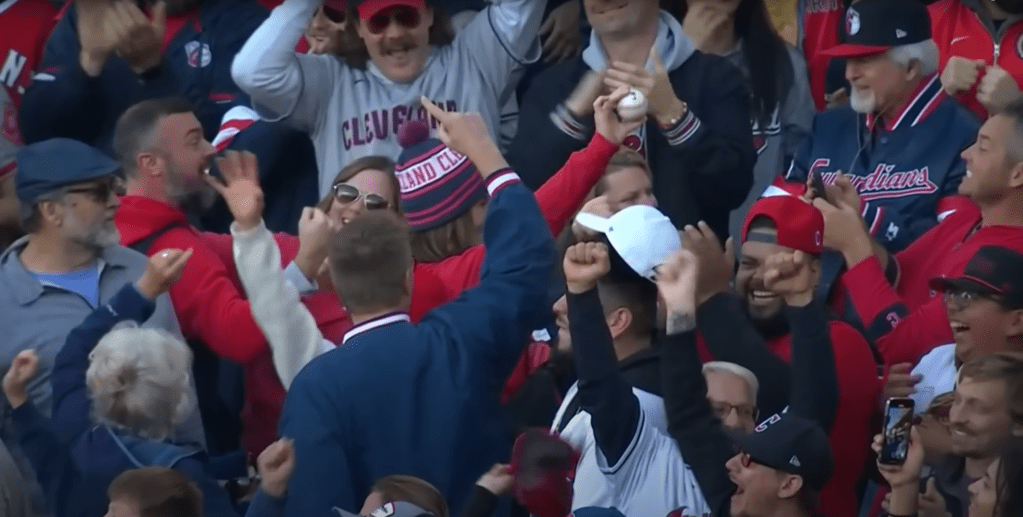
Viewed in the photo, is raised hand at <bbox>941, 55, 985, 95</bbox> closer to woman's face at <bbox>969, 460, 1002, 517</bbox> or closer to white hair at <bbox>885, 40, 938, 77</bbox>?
white hair at <bbox>885, 40, 938, 77</bbox>

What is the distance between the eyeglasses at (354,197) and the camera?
17.0 feet

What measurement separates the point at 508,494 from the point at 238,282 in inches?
66.0

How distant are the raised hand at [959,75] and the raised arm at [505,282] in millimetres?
2237

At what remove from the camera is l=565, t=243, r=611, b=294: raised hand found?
404 cm

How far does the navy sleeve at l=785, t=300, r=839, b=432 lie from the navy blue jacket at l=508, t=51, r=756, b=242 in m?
1.34

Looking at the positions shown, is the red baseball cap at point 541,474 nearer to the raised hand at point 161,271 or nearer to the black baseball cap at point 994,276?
→ the raised hand at point 161,271

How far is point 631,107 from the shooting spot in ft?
16.1

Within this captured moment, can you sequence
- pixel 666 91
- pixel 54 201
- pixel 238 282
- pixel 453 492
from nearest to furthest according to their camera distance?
pixel 453 492
pixel 54 201
pixel 238 282
pixel 666 91

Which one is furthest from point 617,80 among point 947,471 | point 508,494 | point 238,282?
point 508,494

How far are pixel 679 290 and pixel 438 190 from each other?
126 centimetres

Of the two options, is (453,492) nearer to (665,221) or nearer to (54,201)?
(665,221)

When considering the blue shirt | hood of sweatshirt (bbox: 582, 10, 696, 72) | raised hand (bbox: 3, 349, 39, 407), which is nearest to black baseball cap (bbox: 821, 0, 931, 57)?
hood of sweatshirt (bbox: 582, 10, 696, 72)

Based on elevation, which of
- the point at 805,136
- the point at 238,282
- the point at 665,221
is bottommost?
the point at 805,136

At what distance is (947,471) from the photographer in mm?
4543
